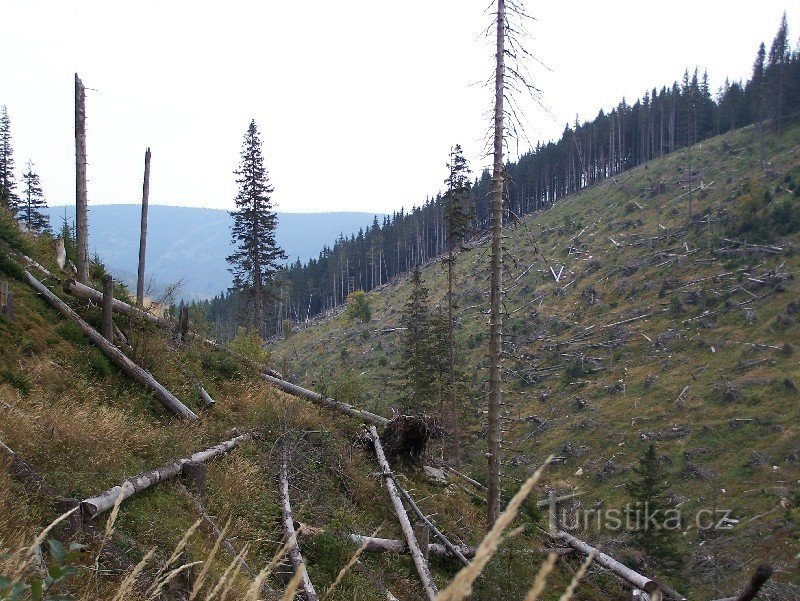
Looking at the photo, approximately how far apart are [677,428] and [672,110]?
236ft

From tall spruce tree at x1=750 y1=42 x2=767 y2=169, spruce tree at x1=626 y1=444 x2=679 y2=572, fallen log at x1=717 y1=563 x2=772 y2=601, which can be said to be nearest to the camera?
fallen log at x1=717 y1=563 x2=772 y2=601

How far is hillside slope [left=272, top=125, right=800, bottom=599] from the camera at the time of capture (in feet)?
74.4

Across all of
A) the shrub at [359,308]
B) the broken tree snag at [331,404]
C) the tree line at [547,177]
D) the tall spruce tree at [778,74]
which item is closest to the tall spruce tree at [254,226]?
the broken tree snag at [331,404]

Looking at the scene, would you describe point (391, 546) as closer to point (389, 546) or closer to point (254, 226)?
point (389, 546)

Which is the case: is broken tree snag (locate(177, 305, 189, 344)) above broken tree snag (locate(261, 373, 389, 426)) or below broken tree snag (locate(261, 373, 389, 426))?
A: above

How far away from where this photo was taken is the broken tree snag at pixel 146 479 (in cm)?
527

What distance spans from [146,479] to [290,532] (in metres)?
1.92

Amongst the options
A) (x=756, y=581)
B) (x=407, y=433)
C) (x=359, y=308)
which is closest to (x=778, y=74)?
(x=359, y=308)

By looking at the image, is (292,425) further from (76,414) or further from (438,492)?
(76,414)

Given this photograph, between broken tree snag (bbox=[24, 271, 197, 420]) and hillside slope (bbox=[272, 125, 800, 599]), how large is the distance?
5.35 meters

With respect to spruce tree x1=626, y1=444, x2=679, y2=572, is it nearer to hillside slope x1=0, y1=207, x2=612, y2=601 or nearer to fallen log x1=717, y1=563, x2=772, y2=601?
hillside slope x1=0, y1=207, x2=612, y2=601

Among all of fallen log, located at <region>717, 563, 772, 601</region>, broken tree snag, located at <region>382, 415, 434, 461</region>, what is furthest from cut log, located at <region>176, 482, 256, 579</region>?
broken tree snag, located at <region>382, 415, 434, 461</region>

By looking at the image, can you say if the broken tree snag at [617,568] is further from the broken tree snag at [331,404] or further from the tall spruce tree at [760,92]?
the tall spruce tree at [760,92]

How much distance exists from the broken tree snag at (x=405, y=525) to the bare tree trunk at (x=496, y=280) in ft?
6.57
